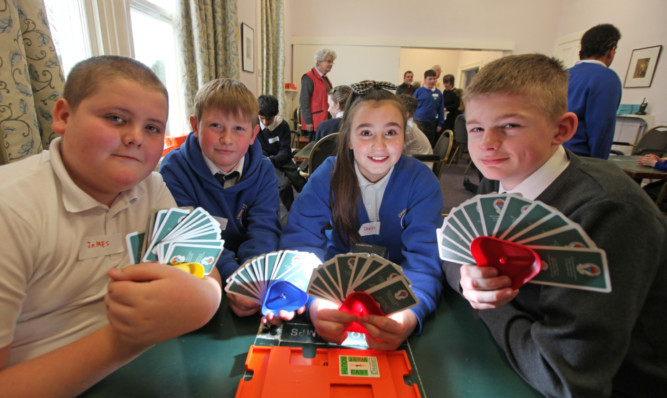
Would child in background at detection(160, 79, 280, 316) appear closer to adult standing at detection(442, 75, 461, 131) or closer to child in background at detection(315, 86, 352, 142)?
child in background at detection(315, 86, 352, 142)

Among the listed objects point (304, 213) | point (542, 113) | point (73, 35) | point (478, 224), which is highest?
point (73, 35)

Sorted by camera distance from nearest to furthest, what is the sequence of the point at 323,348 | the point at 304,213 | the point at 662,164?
the point at 323,348 → the point at 304,213 → the point at 662,164

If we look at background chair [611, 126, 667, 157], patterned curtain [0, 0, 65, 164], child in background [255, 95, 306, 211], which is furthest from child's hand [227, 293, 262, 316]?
background chair [611, 126, 667, 157]

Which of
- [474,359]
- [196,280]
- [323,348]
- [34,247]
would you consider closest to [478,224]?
[474,359]

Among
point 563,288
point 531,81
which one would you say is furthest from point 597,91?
point 563,288

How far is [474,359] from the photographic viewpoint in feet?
2.19

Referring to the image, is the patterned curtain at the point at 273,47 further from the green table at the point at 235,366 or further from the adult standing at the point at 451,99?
the green table at the point at 235,366

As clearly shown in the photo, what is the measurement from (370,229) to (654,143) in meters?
4.90

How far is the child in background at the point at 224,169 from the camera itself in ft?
4.06

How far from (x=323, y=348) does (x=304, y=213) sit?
57 cm

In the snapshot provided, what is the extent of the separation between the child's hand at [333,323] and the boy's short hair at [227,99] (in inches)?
36.1

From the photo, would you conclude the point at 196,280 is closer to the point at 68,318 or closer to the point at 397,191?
the point at 68,318

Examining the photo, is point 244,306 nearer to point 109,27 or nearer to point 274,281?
point 274,281

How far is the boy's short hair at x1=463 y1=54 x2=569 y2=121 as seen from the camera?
73 centimetres
